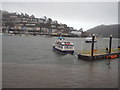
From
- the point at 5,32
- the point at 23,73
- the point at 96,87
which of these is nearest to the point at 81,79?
the point at 96,87

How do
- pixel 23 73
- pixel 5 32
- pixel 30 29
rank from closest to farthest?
pixel 23 73 → pixel 5 32 → pixel 30 29

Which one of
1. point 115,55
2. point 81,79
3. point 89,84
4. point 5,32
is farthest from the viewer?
point 5,32

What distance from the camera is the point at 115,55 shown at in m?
35.9

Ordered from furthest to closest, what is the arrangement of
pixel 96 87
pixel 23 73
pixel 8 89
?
1. pixel 23 73
2. pixel 96 87
3. pixel 8 89

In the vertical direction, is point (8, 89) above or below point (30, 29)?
below

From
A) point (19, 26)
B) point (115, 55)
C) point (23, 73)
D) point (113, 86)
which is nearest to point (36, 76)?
point (23, 73)

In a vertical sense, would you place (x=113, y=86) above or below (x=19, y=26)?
below

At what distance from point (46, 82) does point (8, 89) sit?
3263mm

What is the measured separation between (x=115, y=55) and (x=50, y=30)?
531ft

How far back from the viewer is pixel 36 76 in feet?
56.4

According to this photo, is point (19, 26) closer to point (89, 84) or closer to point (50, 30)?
point (50, 30)

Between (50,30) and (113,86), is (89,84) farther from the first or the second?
(50,30)

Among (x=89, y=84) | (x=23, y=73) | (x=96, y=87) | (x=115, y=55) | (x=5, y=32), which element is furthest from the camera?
(x=5, y=32)

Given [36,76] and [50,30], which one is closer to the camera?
[36,76]
